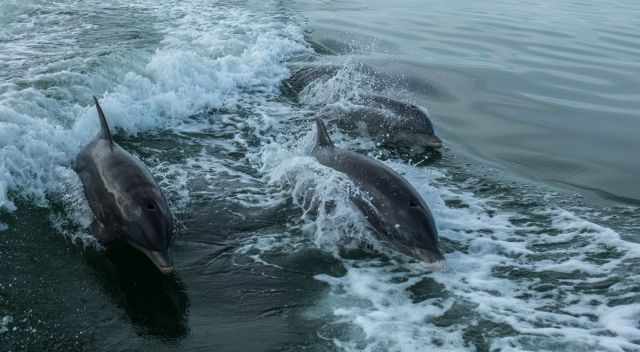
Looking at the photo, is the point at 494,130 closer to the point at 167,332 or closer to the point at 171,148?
the point at 171,148

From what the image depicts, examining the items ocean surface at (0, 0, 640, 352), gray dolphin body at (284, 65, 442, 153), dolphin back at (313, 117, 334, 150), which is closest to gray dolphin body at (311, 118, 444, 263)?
ocean surface at (0, 0, 640, 352)

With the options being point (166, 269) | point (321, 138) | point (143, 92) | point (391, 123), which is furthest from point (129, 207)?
point (391, 123)

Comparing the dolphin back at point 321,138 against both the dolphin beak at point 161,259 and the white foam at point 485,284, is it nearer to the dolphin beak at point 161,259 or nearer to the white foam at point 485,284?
the white foam at point 485,284

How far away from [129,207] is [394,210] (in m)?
2.94

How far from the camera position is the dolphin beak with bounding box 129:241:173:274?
5578 mm

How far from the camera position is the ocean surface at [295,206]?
5113mm

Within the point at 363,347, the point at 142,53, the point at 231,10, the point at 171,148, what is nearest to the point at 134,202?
the point at 363,347

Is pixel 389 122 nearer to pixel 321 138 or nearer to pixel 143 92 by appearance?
pixel 321 138

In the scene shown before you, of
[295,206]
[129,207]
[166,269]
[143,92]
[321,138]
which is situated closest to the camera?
[166,269]

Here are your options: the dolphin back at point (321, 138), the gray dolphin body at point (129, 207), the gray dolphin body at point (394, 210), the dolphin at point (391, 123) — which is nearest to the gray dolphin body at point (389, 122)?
the dolphin at point (391, 123)

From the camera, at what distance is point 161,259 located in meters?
5.64

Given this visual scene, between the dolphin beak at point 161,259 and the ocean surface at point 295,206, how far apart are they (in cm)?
16

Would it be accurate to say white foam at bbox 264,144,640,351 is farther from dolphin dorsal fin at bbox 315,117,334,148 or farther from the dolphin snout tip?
the dolphin snout tip

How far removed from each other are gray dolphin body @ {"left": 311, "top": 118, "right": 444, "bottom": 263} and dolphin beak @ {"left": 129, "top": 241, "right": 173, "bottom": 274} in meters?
2.41
